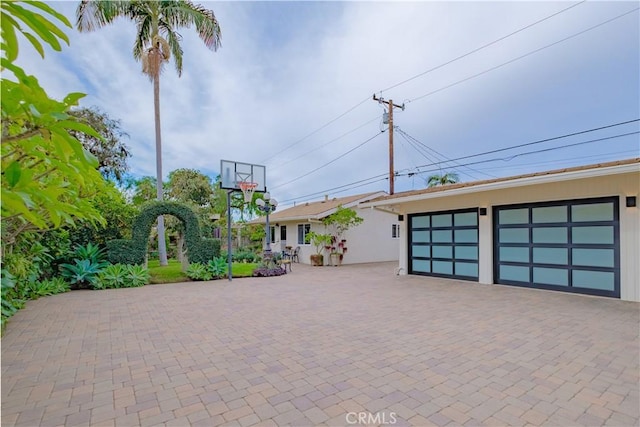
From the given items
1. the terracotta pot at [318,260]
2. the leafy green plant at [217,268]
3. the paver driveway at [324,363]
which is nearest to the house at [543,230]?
the paver driveway at [324,363]

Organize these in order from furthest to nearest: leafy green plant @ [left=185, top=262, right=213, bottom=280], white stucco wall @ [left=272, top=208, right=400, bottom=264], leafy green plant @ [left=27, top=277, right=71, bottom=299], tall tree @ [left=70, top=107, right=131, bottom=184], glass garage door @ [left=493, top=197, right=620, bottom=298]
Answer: white stucco wall @ [left=272, top=208, right=400, bottom=264] → tall tree @ [left=70, top=107, right=131, bottom=184] → leafy green plant @ [left=185, top=262, right=213, bottom=280] → leafy green plant @ [left=27, top=277, right=71, bottom=299] → glass garage door @ [left=493, top=197, right=620, bottom=298]

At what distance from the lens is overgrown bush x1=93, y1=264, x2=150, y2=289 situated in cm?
856

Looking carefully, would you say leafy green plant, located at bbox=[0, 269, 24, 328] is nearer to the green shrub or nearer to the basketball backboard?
the green shrub

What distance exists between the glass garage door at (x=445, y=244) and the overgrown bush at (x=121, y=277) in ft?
29.4

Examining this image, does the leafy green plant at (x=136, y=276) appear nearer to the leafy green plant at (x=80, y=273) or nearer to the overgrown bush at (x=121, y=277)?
the overgrown bush at (x=121, y=277)

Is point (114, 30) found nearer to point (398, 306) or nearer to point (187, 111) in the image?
point (187, 111)

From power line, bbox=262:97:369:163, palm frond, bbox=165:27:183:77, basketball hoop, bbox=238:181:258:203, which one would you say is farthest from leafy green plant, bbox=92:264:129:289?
power line, bbox=262:97:369:163

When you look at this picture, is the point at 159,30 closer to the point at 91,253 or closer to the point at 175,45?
the point at 175,45

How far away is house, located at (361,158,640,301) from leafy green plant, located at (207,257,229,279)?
20.0 feet

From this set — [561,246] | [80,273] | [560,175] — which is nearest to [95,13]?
[80,273]

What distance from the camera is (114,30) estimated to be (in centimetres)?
1166

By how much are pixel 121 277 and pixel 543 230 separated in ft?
38.4

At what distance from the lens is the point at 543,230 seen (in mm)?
7660

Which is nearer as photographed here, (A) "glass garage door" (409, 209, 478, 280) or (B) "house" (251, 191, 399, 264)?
(A) "glass garage door" (409, 209, 478, 280)
